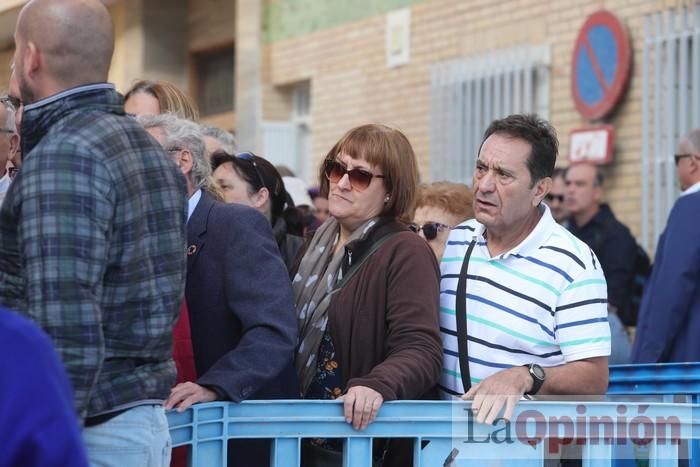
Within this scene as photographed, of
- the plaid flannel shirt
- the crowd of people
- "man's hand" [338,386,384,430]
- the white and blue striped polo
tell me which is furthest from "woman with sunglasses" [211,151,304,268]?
the plaid flannel shirt

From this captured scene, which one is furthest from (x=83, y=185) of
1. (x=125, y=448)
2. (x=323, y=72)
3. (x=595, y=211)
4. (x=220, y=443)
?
(x=323, y=72)

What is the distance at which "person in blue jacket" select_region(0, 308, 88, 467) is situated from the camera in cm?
166

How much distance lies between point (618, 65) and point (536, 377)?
279 inches

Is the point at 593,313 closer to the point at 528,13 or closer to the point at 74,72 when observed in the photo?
the point at 74,72

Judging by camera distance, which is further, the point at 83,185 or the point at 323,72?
the point at 323,72

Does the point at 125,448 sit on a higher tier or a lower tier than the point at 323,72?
lower

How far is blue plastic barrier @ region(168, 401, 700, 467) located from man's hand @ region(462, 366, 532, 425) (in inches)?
0.9

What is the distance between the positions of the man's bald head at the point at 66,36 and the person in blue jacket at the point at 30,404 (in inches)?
50.4

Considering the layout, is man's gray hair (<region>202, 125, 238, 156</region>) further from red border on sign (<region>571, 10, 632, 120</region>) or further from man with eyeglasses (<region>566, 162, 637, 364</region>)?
red border on sign (<region>571, 10, 632, 120</region>)

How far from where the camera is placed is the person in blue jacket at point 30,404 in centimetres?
166

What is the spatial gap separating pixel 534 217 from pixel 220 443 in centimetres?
128

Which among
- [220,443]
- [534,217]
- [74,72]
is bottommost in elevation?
[220,443]

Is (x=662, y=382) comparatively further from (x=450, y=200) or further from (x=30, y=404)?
(x=30, y=404)

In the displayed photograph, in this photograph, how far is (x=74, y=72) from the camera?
292cm
